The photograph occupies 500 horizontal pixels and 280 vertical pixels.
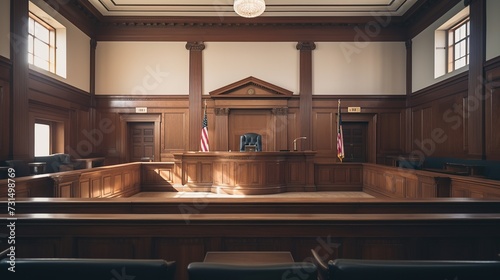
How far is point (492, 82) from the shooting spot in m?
5.45

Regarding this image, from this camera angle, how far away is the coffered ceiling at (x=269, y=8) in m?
7.73

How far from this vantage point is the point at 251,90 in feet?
27.8

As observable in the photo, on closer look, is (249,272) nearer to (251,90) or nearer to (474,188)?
(474,188)

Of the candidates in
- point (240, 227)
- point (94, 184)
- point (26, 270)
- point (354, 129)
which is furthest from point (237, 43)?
point (26, 270)

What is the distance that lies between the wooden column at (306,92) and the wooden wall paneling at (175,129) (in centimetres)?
370

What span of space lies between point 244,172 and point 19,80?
513 cm

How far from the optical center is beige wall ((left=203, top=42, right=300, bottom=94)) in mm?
8602

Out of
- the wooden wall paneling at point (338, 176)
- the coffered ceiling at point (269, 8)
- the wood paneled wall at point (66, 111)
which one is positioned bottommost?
the wooden wall paneling at point (338, 176)

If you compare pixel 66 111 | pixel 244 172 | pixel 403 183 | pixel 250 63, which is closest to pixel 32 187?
pixel 244 172

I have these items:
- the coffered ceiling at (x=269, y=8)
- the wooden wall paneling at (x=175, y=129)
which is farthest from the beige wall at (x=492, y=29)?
the wooden wall paneling at (x=175, y=129)

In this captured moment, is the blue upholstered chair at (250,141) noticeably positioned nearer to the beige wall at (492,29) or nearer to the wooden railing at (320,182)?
the wooden railing at (320,182)

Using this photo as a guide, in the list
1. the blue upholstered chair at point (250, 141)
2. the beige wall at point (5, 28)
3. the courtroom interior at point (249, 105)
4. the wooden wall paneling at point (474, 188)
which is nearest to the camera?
the wooden wall paneling at point (474, 188)

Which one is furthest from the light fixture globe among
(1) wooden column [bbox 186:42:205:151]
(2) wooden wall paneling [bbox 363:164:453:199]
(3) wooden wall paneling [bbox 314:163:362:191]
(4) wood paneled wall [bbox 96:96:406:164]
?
(2) wooden wall paneling [bbox 363:164:453:199]

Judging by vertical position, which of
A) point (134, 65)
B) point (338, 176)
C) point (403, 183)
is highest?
point (134, 65)
